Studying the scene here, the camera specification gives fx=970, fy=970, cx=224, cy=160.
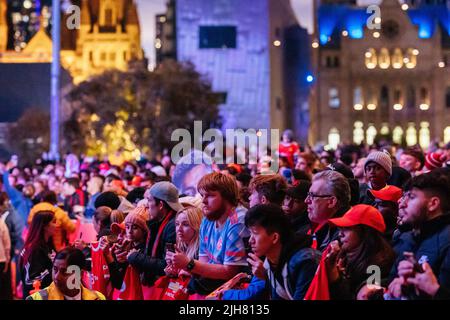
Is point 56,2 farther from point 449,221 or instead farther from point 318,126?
point 318,126

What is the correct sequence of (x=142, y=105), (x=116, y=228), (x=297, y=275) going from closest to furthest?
1. (x=297, y=275)
2. (x=116, y=228)
3. (x=142, y=105)

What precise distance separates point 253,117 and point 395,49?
109 ft

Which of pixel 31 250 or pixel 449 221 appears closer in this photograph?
pixel 449 221

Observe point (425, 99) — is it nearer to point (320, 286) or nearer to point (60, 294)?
point (60, 294)

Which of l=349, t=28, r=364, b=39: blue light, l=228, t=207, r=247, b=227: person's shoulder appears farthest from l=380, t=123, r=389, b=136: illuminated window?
l=228, t=207, r=247, b=227: person's shoulder

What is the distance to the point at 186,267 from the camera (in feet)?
22.2

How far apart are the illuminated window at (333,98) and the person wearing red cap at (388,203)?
85806 mm

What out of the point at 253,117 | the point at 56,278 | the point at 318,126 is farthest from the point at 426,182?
the point at 318,126

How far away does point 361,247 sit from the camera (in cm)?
593

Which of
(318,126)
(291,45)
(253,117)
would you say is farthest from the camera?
(318,126)

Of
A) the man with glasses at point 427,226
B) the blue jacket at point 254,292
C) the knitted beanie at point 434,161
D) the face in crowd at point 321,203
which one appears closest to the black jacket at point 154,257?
the blue jacket at point 254,292

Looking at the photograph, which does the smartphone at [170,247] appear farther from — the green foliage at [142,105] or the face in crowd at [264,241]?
the green foliage at [142,105]

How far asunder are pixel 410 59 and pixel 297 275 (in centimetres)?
8958

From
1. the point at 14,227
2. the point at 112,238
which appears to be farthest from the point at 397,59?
the point at 112,238
